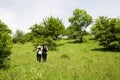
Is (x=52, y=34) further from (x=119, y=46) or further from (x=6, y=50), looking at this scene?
(x=6, y=50)

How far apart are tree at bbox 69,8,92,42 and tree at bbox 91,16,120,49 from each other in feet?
49.6

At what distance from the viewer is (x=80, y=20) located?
67.0 m

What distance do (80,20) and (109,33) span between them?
72.5ft

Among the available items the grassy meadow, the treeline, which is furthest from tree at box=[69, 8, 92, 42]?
the grassy meadow

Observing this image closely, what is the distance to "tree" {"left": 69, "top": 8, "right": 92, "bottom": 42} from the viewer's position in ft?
213

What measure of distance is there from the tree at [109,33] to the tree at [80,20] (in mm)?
15129

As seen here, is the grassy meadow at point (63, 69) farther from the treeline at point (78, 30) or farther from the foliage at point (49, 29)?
the foliage at point (49, 29)

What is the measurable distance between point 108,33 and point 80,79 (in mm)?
32917

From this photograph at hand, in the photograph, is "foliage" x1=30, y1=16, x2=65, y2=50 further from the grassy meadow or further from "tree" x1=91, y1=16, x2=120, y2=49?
the grassy meadow

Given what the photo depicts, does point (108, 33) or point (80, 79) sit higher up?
point (108, 33)

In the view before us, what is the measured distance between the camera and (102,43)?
45719 millimetres

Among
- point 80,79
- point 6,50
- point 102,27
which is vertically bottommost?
point 80,79

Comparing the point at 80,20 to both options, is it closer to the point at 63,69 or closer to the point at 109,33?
the point at 109,33

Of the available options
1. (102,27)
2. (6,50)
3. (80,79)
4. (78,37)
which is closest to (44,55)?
(6,50)
